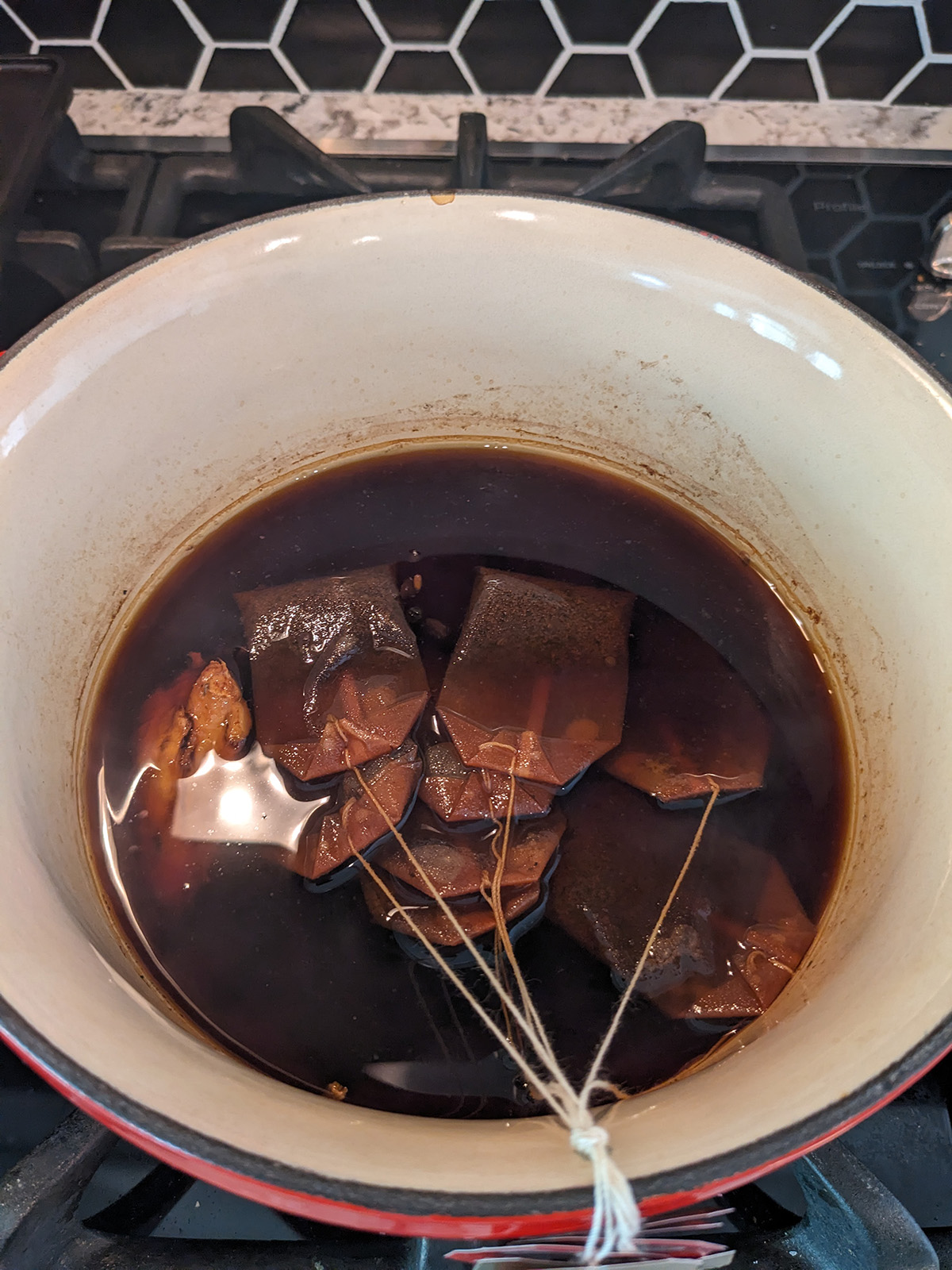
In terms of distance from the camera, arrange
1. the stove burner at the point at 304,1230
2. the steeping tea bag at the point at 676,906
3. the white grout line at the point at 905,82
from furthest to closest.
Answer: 1. the white grout line at the point at 905,82
2. the steeping tea bag at the point at 676,906
3. the stove burner at the point at 304,1230

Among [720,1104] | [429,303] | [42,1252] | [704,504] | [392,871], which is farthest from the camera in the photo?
[704,504]

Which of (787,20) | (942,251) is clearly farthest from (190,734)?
(787,20)

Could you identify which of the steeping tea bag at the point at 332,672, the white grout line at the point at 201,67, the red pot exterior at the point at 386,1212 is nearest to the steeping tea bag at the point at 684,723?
the steeping tea bag at the point at 332,672

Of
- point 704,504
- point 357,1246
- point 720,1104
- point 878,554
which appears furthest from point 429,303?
point 357,1246

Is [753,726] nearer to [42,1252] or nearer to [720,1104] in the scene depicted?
[720,1104]

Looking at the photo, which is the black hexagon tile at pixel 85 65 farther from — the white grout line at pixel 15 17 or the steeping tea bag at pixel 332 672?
the steeping tea bag at pixel 332 672

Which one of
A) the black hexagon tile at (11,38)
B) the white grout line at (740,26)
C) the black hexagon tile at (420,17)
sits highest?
the white grout line at (740,26)
